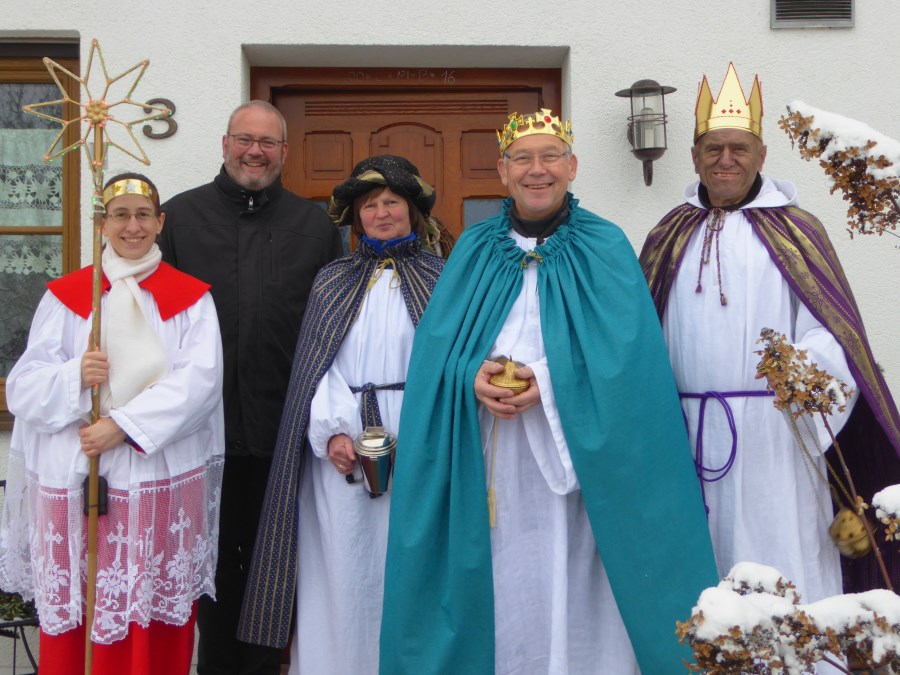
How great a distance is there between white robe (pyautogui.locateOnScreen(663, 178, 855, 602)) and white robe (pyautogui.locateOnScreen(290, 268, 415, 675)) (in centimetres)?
101

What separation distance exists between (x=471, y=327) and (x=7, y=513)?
1.85m

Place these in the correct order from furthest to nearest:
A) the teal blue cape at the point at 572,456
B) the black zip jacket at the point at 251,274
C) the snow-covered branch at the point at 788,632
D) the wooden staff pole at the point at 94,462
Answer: the black zip jacket at the point at 251,274, the wooden staff pole at the point at 94,462, the teal blue cape at the point at 572,456, the snow-covered branch at the point at 788,632

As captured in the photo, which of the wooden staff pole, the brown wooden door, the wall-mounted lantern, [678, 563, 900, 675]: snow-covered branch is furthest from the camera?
the brown wooden door

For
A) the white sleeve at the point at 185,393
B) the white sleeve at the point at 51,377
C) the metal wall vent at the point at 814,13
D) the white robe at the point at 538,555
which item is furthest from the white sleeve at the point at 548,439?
the metal wall vent at the point at 814,13

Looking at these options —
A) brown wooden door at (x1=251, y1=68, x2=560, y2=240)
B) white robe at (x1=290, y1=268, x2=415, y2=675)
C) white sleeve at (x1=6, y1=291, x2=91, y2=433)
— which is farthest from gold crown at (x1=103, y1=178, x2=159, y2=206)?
brown wooden door at (x1=251, y1=68, x2=560, y2=240)

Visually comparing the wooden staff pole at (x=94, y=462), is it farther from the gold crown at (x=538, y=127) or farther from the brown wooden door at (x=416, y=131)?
the brown wooden door at (x=416, y=131)

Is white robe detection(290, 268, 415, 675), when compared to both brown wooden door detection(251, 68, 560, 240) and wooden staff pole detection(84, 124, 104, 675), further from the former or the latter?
brown wooden door detection(251, 68, 560, 240)

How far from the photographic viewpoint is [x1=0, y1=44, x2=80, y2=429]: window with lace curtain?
4758 mm

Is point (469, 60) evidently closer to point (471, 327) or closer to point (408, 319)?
point (408, 319)

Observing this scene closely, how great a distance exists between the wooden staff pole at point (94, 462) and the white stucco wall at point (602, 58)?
1314mm

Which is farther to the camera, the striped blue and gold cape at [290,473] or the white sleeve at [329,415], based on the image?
the striped blue and gold cape at [290,473]

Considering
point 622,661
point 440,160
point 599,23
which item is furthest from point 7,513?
point 599,23

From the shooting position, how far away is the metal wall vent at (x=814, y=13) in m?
4.53

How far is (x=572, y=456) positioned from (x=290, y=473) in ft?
3.55
